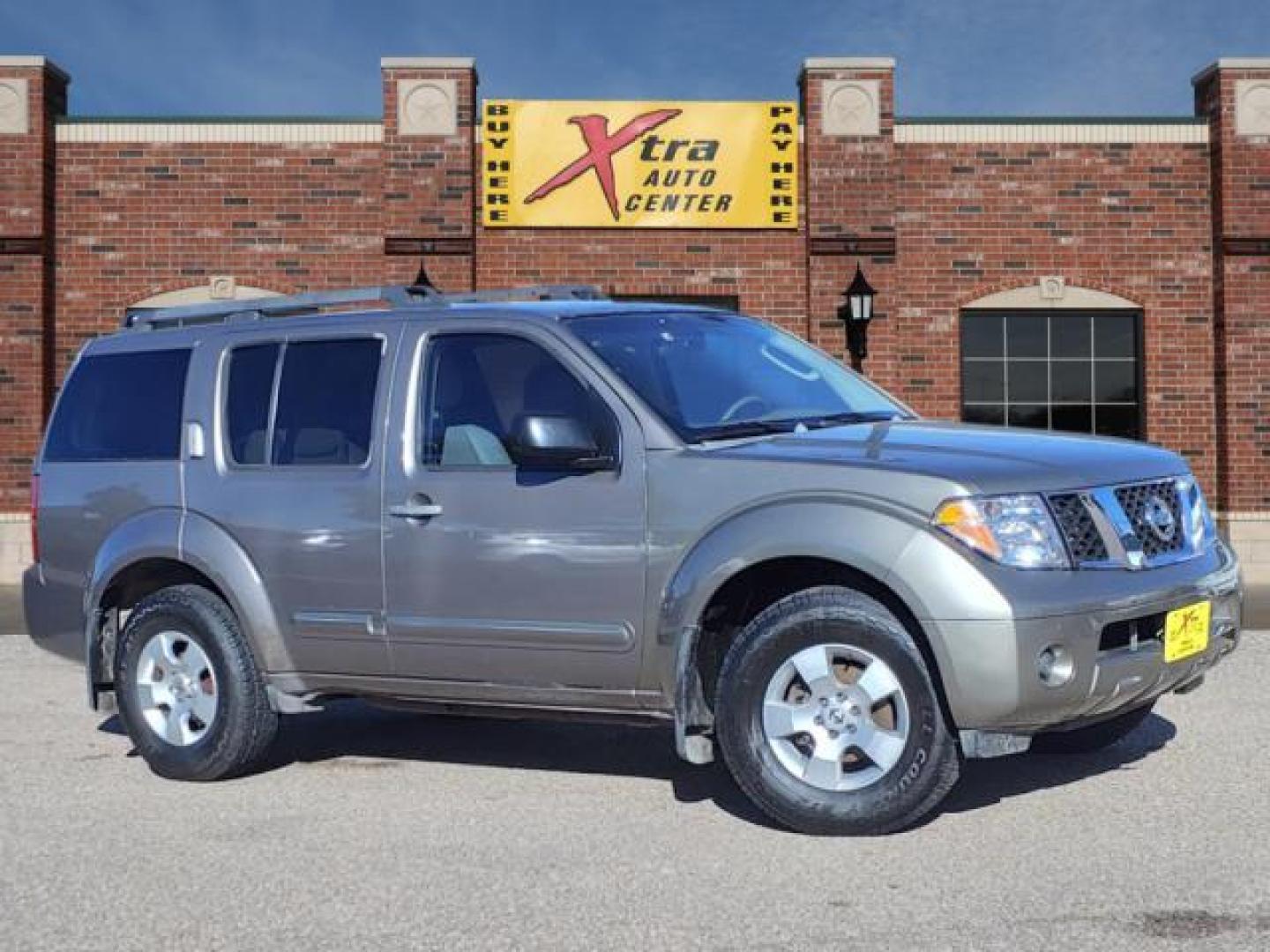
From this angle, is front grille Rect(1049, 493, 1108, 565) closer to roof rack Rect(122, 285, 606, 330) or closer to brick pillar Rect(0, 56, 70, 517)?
roof rack Rect(122, 285, 606, 330)

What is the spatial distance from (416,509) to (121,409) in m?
1.89

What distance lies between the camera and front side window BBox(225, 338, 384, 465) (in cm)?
635

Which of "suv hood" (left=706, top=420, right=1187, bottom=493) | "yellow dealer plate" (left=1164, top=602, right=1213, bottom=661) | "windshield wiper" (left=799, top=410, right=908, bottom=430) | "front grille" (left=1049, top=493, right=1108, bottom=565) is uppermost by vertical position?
"windshield wiper" (left=799, top=410, right=908, bottom=430)

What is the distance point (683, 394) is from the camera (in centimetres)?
599

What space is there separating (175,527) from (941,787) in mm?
3390

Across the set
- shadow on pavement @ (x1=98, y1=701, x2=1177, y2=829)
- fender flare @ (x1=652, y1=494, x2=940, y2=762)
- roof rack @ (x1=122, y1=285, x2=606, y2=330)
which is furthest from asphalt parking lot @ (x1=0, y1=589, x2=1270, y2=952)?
roof rack @ (x1=122, y1=285, x2=606, y2=330)

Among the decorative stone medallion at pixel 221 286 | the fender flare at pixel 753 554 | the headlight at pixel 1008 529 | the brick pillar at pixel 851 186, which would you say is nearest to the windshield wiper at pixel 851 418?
the fender flare at pixel 753 554

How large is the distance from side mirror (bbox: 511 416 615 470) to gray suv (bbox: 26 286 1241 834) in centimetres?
1

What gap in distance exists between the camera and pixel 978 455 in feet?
17.3

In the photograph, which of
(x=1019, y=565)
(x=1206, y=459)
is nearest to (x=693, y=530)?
(x=1019, y=565)

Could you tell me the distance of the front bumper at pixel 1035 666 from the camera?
16.2 feet

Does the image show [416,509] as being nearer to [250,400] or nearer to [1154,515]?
[250,400]

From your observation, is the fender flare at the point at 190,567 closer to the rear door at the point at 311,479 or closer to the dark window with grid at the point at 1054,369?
the rear door at the point at 311,479

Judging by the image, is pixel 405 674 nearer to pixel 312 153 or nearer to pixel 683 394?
pixel 683 394
